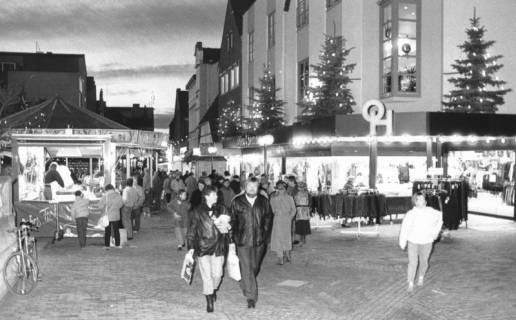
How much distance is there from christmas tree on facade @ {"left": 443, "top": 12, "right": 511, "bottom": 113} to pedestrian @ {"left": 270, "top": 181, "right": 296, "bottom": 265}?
1360 cm

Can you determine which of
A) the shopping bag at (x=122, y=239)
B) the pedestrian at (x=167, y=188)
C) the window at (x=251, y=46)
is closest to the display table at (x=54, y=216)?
the shopping bag at (x=122, y=239)

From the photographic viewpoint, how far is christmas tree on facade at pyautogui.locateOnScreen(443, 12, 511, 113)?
81.5ft

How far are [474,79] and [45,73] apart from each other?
161ft

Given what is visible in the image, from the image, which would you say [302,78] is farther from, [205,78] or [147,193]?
[205,78]

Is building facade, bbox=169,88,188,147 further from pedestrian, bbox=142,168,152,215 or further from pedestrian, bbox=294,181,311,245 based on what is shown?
pedestrian, bbox=294,181,311,245

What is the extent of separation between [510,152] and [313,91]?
27.4 feet

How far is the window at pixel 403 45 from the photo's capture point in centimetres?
2542

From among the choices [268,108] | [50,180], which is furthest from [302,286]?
[268,108]

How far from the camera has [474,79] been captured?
24875 millimetres

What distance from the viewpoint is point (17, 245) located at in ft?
36.7

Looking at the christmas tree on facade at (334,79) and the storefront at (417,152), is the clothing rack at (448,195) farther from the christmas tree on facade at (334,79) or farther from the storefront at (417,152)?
the christmas tree on facade at (334,79)

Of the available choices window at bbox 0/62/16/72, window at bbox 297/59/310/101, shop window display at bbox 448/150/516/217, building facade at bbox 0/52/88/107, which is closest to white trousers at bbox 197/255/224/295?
shop window display at bbox 448/150/516/217

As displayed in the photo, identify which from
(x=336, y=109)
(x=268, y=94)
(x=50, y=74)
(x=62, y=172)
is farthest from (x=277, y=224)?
(x=50, y=74)

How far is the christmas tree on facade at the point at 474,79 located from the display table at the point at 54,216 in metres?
14.4
